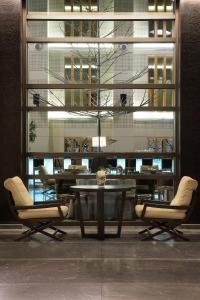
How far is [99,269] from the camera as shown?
5.39 metres

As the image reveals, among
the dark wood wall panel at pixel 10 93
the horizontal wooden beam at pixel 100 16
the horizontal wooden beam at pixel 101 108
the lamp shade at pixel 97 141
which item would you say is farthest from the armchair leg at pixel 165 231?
the horizontal wooden beam at pixel 100 16

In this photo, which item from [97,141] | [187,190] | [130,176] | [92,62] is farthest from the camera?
[92,62]

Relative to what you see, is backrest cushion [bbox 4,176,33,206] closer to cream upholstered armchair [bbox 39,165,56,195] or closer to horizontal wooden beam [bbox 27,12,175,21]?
cream upholstered armchair [bbox 39,165,56,195]

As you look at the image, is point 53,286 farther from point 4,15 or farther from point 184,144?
point 4,15

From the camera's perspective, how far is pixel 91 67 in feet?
28.8

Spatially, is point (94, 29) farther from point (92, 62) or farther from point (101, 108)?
point (101, 108)

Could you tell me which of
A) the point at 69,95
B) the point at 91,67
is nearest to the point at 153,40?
the point at 91,67

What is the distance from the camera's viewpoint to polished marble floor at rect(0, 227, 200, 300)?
450cm

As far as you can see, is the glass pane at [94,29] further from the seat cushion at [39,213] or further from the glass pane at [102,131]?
the seat cushion at [39,213]

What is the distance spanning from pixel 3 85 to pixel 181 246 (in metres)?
3.81

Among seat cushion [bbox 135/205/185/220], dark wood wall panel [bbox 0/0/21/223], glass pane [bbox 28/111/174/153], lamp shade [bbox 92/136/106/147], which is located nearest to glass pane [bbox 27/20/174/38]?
dark wood wall panel [bbox 0/0/21/223]

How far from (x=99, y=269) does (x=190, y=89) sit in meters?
3.84

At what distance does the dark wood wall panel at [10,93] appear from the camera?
26.7 feet

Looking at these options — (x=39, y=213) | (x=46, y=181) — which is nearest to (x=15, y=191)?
(x=39, y=213)
